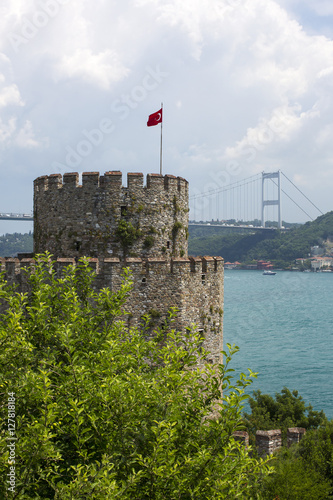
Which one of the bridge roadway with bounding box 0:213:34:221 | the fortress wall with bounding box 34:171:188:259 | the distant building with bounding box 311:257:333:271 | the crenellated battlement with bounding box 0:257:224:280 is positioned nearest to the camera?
the crenellated battlement with bounding box 0:257:224:280

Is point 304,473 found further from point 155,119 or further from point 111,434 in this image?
point 155,119

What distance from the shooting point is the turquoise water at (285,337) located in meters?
42.4

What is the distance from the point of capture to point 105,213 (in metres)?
12.1

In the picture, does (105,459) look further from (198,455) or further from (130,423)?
(198,455)

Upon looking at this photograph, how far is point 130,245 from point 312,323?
6966 cm

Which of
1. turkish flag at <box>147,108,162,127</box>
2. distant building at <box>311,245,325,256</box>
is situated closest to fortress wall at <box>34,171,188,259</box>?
turkish flag at <box>147,108,162,127</box>

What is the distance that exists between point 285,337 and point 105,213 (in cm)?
5724

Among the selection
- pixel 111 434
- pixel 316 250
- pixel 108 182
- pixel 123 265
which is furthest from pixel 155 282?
pixel 316 250

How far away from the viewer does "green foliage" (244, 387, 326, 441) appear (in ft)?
68.7

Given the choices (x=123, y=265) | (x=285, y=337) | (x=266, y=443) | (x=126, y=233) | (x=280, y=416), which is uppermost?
(x=126, y=233)

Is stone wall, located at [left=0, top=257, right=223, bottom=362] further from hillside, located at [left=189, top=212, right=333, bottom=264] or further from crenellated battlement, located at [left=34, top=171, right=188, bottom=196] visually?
hillside, located at [left=189, top=212, right=333, bottom=264]

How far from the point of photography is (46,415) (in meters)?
6.21

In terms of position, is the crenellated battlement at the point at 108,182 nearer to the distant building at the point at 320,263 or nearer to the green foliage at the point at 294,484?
the green foliage at the point at 294,484

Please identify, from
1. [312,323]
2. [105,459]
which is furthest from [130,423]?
[312,323]
